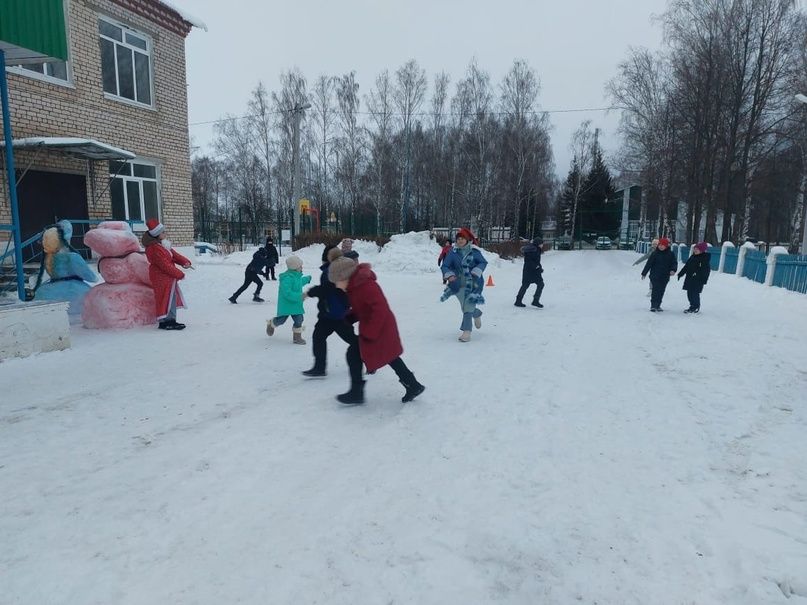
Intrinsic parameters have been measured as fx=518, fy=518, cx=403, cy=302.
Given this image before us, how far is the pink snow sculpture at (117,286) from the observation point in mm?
8242

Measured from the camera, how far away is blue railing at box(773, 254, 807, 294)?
12758 millimetres

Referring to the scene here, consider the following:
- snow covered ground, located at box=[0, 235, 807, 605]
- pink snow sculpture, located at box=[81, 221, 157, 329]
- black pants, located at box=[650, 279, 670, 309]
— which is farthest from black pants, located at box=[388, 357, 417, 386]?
black pants, located at box=[650, 279, 670, 309]

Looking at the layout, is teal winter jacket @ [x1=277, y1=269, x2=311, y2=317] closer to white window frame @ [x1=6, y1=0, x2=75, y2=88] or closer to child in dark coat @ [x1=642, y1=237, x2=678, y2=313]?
child in dark coat @ [x1=642, y1=237, x2=678, y2=313]

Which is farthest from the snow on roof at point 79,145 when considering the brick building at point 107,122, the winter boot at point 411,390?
the winter boot at point 411,390

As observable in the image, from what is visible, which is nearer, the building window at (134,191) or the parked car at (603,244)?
the building window at (134,191)

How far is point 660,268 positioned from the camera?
1067 cm

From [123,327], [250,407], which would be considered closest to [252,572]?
[250,407]

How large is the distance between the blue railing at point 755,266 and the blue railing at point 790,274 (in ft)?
2.77

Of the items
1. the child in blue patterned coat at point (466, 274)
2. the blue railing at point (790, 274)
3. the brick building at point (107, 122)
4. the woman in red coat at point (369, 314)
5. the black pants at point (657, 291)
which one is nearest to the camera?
the woman in red coat at point (369, 314)

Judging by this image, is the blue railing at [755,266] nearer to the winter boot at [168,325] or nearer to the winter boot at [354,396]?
the winter boot at [354,396]

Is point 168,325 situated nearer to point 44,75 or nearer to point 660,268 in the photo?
point 44,75

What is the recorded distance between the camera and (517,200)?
3569 centimetres

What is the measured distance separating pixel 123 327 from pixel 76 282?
44.2 inches

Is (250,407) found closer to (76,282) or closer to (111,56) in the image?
(76,282)
